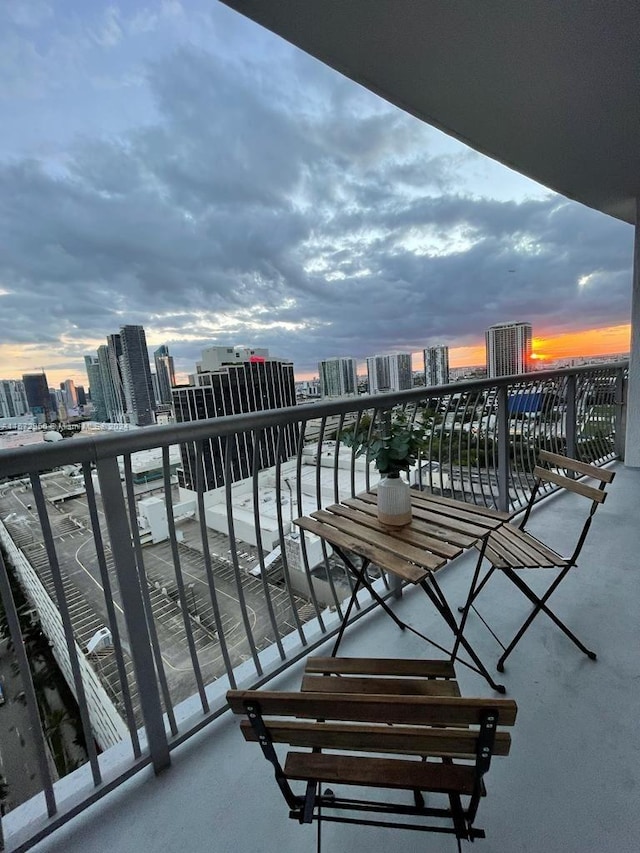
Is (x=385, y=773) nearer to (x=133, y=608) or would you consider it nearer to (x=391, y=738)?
(x=391, y=738)

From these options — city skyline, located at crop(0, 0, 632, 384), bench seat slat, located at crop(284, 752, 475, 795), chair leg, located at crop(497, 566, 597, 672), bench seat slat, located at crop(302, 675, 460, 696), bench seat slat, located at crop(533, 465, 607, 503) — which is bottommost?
chair leg, located at crop(497, 566, 597, 672)

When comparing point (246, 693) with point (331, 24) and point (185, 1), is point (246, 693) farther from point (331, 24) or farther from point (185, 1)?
point (185, 1)

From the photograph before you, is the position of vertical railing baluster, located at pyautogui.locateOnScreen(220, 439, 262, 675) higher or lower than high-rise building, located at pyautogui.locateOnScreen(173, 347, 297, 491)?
lower

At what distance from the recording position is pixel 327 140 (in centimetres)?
681

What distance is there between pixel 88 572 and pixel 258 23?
11.1 feet

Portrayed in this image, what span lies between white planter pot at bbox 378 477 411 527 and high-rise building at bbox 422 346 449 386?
1.38m

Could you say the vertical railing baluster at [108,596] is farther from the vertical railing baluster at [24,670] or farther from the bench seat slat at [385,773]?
the bench seat slat at [385,773]

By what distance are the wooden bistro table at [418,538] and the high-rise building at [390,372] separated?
3.19 ft

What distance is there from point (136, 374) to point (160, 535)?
205cm

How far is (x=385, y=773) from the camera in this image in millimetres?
957

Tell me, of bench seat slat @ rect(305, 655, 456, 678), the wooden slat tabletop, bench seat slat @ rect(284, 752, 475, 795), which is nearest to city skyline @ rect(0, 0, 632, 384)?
the wooden slat tabletop

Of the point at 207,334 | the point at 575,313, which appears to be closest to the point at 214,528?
the point at 207,334

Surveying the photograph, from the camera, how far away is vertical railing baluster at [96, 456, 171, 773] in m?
1.31

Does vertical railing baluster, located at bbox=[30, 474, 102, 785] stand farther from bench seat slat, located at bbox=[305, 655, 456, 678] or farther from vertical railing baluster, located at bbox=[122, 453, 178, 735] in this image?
bench seat slat, located at bbox=[305, 655, 456, 678]
